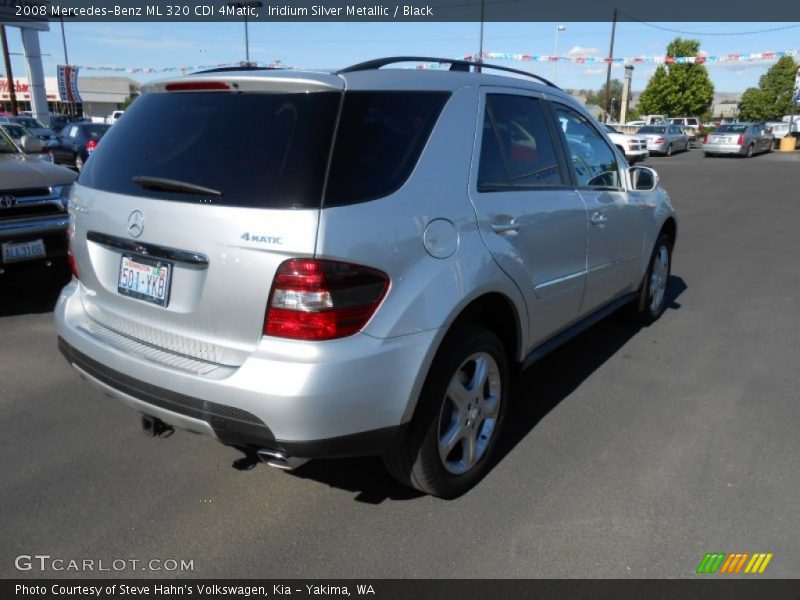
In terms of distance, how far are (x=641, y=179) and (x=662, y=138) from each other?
29088 mm

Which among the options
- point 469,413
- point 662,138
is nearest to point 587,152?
point 469,413

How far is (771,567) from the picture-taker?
8.40 ft

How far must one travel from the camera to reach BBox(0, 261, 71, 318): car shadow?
18.8 ft

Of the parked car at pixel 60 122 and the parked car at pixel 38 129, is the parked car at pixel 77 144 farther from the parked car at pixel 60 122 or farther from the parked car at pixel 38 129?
the parked car at pixel 60 122

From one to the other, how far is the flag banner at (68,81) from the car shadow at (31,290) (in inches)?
1250

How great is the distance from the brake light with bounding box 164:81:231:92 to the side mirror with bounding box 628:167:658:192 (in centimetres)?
312

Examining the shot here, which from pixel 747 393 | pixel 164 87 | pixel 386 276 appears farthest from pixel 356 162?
pixel 747 393

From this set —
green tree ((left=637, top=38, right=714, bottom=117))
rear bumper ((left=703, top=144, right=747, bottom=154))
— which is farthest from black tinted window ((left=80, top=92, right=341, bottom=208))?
green tree ((left=637, top=38, right=714, bottom=117))

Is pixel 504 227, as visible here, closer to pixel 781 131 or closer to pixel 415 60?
pixel 415 60

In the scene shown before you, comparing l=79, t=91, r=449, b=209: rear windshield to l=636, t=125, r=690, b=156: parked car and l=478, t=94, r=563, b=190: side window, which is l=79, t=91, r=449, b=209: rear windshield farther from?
l=636, t=125, r=690, b=156: parked car

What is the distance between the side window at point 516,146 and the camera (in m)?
3.05

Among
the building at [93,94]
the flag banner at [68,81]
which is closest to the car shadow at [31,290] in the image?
the flag banner at [68,81]

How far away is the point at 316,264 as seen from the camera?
87.0 inches

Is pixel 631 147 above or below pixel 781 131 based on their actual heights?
below
